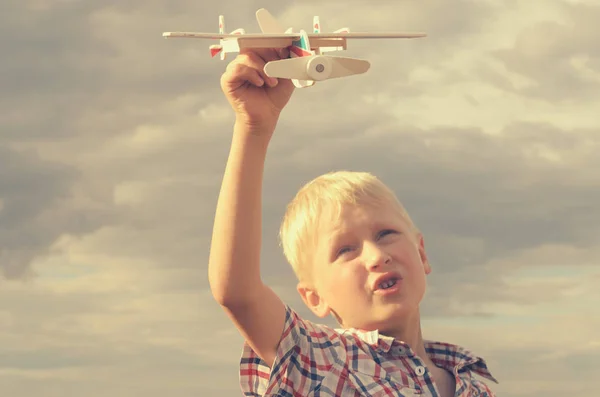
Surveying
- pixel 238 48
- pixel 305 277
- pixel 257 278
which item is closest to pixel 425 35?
pixel 238 48

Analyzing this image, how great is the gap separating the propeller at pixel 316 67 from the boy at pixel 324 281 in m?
0.14

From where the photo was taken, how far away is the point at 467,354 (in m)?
Answer: 8.12

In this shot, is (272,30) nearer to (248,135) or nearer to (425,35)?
(425,35)

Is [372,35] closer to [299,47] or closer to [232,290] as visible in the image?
[299,47]

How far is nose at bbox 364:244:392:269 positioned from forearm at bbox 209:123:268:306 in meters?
1.10

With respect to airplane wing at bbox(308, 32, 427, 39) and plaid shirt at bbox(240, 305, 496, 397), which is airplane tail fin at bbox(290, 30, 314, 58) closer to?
airplane wing at bbox(308, 32, 427, 39)

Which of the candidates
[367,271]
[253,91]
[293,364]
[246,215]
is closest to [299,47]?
[253,91]

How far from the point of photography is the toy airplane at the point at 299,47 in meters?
6.68

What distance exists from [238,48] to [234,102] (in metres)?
0.97

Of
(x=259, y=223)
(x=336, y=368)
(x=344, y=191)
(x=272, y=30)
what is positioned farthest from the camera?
(x=272, y=30)

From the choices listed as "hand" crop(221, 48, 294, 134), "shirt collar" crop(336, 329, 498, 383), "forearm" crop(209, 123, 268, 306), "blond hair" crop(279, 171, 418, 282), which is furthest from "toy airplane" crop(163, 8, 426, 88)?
"shirt collar" crop(336, 329, 498, 383)

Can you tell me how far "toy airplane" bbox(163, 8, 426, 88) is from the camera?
6676 millimetres

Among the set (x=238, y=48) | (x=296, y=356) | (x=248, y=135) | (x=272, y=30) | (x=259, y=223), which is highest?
(x=272, y=30)

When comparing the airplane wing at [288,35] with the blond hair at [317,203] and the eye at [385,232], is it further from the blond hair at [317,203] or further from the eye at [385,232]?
the eye at [385,232]
